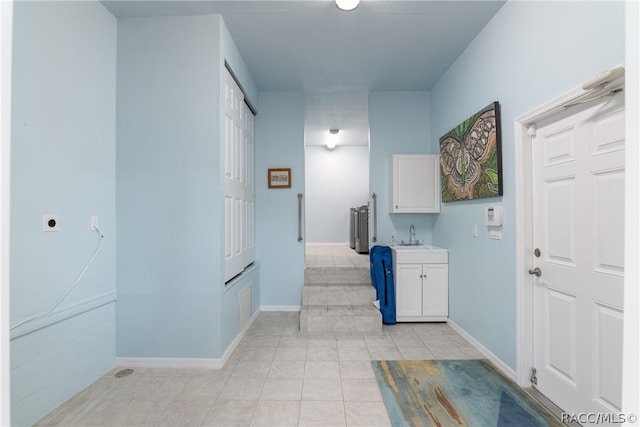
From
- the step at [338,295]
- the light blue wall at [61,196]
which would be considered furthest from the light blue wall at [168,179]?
the step at [338,295]

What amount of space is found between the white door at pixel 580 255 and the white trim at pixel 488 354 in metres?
0.20

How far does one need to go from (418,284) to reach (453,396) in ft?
4.79

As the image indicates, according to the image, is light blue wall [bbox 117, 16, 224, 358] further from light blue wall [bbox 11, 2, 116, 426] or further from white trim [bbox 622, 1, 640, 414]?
white trim [bbox 622, 1, 640, 414]

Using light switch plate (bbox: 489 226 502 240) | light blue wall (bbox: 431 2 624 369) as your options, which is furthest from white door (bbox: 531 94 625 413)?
light switch plate (bbox: 489 226 502 240)

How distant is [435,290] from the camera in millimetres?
3322

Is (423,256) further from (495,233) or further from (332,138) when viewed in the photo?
(332,138)

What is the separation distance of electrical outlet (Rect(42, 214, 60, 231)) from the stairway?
7.18 feet

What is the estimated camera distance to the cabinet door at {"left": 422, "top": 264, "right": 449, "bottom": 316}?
3.31 metres

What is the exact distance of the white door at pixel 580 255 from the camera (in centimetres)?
146

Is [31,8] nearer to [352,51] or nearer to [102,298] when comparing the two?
[102,298]

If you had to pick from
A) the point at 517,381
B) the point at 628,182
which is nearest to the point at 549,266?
the point at 517,381

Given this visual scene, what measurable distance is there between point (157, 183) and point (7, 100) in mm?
1818

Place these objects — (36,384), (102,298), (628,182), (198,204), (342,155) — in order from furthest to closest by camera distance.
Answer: (342,155)
(198,204)
(102,298)
(36,384)
(628,182)

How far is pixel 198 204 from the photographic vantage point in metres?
2.40
